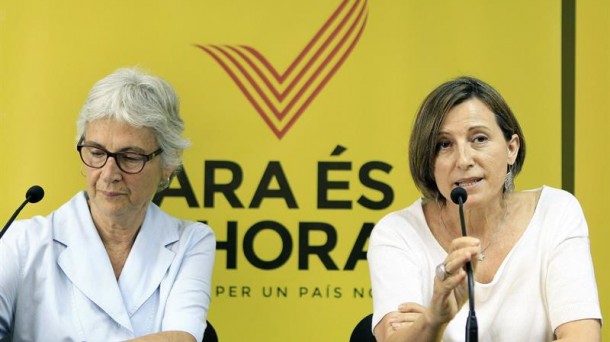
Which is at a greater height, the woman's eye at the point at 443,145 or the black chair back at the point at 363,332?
the woman's eye at the point at 443,145

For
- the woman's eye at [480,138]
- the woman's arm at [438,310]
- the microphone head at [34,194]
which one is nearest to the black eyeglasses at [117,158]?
the microphone head at [34,194]

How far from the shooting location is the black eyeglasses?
2730mm

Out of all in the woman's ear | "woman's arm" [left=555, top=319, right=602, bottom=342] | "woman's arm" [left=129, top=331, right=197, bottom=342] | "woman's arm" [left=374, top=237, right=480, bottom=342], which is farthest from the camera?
the woman's ear

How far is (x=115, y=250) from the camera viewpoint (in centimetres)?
283

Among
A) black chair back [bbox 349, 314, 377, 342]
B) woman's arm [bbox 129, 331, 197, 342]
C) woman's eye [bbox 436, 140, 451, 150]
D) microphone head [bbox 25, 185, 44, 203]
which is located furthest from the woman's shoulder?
microphone head [bbox 25, 185, 44, 203]

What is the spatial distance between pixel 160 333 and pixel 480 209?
88cm

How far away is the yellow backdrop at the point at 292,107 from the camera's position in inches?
128

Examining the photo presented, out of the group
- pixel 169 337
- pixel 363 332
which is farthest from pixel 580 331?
pixel 169 337

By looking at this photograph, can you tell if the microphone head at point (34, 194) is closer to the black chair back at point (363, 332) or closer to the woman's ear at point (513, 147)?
the black chair back at point (363, 332)

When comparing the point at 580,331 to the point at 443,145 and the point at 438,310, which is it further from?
the point at 443,145

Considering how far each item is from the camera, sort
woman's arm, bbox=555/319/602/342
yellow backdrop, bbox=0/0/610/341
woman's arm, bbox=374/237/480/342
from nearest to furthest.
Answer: woman's arm, bbox=374/237/480/342, woman's arm, bbox=555/319/602/342, yellow backdrop, bbox=0/0/610/341

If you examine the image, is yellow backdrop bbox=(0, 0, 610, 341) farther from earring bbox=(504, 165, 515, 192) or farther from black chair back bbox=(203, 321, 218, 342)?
earring bbox=(504, 165, 515, 192)

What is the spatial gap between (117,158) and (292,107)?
728mm

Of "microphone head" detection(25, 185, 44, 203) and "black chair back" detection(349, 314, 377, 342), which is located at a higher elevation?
"microphone head" detection(25, 185, 44, 203)
